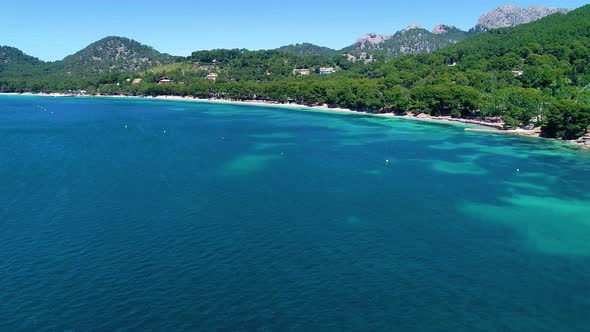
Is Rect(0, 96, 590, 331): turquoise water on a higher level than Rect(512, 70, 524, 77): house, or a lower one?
lower

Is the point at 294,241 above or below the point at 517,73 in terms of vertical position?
below

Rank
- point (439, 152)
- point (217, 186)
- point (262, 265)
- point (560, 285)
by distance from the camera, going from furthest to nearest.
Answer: point (439, 152) < point (217, 186) < point (262, 265) < point (560, 285)

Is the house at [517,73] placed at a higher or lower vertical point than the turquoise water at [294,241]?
higher

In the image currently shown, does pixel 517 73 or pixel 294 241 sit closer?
pixel 294 241

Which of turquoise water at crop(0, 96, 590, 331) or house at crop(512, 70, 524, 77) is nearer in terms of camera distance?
turquoise water at crop(0, 96, 590, 331)

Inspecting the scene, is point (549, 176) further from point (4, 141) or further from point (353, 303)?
point (4, 141)

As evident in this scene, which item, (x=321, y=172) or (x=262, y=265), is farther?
(x=321, y=172)

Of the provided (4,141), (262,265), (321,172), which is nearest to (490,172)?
(321,172)

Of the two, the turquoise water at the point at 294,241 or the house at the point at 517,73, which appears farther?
the house at the point at 517,73
